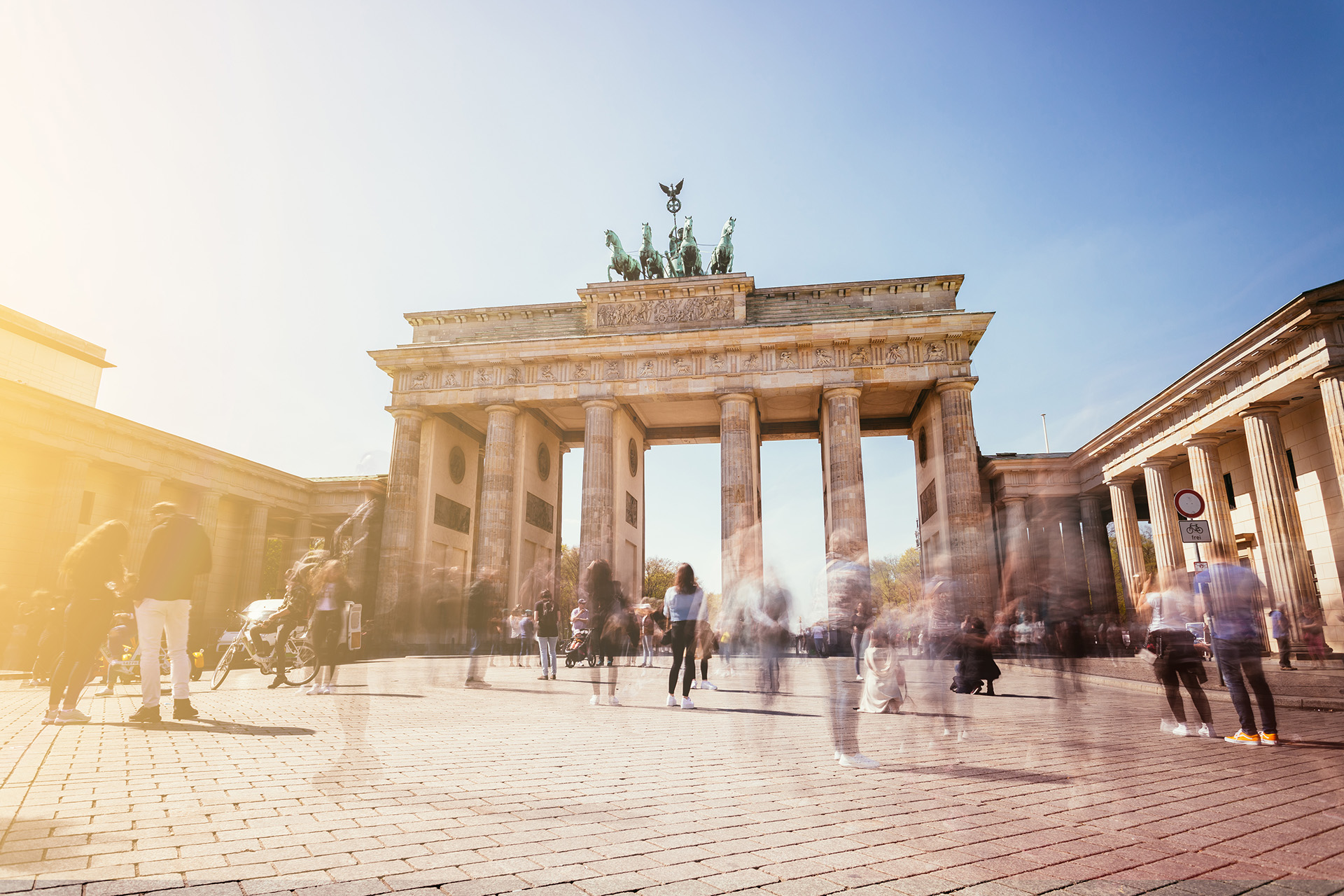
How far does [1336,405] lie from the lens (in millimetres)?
18422

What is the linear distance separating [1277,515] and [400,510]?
33.0 metres

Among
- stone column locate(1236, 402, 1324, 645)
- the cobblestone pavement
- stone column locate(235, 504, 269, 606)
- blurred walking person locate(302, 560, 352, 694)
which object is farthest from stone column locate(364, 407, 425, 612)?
stone column locate(1236, 402, 1324, 645)

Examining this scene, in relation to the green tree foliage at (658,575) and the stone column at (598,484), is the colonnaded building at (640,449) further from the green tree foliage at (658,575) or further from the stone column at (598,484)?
the green tree foliage at (658,575)

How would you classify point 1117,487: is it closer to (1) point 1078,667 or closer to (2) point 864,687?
(1) point 1078,667

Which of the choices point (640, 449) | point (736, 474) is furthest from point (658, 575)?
point (736, 474)

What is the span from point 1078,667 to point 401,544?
2791cm

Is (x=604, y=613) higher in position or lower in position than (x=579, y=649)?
higher

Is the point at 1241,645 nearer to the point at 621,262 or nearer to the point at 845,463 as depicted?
the point at 845,463

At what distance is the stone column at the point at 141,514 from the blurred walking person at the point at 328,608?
2251 cm

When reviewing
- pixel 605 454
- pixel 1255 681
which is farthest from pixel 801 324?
pixel 1255 681

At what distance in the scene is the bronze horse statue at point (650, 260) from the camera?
36875 mm

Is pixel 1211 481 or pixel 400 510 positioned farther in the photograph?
pixel 400 510

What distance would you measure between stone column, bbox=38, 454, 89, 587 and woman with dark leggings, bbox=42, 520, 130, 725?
71.6 feet

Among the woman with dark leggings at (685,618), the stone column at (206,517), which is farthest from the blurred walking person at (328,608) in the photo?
the stone column at (206,517)
